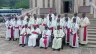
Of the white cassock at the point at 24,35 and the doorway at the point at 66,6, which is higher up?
A: the doorway at the point at 66,6

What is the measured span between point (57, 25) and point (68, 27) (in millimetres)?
627

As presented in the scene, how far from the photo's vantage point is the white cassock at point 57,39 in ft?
Result: 37.6

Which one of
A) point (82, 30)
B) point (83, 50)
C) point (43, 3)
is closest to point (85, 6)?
point (43, 3)

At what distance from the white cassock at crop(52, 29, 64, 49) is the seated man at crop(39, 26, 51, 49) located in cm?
51

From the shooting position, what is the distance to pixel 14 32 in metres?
14.1

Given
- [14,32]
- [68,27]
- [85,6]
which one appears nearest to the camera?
[68,27]

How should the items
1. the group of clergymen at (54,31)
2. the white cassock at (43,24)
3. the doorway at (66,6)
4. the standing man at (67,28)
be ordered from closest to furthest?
the group of clergymen at (54,31), the standing man at (67,28), the white cassock at (43,24), the doorway at (66,6)

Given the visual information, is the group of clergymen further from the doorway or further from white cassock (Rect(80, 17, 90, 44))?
the doorway

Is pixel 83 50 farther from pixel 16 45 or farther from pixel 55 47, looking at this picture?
pixel 16 45

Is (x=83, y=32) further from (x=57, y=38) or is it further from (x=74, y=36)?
(x=57, y=38)

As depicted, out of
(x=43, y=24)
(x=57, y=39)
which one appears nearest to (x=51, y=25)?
(x=43, y=24)

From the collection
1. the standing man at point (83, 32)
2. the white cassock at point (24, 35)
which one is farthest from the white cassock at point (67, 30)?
the white cassock at point (24, 35)

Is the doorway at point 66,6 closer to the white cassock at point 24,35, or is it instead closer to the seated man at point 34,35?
the white cassock at point 24,35

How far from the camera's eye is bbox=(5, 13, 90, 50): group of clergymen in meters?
11.8
